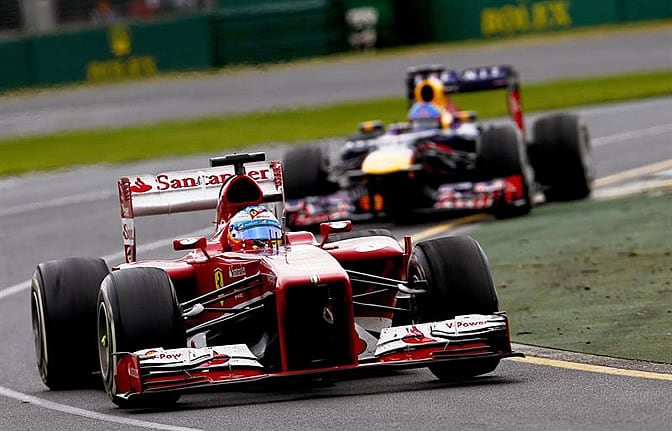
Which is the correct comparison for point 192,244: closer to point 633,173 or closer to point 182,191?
point 182,191

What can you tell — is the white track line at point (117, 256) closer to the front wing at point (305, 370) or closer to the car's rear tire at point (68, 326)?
the car's rear tire at point (68, 326)

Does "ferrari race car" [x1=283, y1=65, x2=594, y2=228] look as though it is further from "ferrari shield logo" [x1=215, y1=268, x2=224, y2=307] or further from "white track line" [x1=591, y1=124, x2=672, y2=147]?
"ferrari shield logo" [x1=215, y1=268, x2=224, y2=307]

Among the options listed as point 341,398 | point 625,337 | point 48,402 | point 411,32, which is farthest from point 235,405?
point 411,32

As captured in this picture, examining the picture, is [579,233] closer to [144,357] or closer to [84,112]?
[144,357]

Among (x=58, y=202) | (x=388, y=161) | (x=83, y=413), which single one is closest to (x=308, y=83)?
A: (x=58, y=202)

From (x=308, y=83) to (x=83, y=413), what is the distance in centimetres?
3145

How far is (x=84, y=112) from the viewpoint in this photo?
40.8 metres

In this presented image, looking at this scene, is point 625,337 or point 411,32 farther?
point 411,32

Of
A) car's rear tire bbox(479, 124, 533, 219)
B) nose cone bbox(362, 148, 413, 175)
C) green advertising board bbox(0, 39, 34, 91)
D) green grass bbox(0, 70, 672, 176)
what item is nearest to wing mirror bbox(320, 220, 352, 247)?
nose cone bbox(362, 148, 413, 175)

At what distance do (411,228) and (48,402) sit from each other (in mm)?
8204

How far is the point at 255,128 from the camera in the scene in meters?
33.4

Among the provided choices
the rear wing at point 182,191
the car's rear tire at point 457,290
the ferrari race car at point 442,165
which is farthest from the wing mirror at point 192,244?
the ferrari race car at point 442,165

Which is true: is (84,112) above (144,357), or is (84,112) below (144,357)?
below

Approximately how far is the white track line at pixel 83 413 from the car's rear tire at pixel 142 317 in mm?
156
